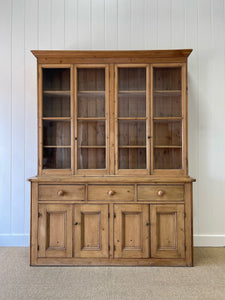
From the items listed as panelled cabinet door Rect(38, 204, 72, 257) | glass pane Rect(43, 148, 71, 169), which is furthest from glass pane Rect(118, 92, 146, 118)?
panelled cabinet door Rect(38, 204, 72, 257)

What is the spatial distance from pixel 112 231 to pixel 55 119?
1.28 meters

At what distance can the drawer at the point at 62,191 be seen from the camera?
2162 mm

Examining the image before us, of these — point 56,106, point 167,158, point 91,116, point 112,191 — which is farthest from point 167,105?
Result: point 56,106

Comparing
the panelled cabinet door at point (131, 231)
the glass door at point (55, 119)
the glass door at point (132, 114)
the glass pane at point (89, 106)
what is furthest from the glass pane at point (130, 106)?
the panelled cabinet door at point (131, 231)

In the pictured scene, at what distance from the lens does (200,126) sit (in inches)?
105

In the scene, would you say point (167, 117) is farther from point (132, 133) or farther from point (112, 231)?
point (112, 231)

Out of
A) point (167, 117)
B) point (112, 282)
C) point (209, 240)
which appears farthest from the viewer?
point (209, 240)

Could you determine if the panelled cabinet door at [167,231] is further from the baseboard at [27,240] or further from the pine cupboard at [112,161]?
the baseboard at [27,240]

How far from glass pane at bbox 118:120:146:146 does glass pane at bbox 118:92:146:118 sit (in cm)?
8

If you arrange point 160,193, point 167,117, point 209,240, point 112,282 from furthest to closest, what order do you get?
point 209,240
point 167,117
point 160,193
point 112,282

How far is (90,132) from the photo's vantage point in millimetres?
2293

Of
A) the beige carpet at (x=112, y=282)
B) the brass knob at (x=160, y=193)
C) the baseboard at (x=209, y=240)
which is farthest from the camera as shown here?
the baseboard at (x=209, y=240)

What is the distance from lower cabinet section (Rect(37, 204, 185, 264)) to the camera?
214cm

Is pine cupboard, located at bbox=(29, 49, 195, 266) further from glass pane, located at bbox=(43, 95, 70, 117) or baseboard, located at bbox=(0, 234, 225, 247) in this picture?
baseboard, located at bbox=(0, 234, 225, 247)
